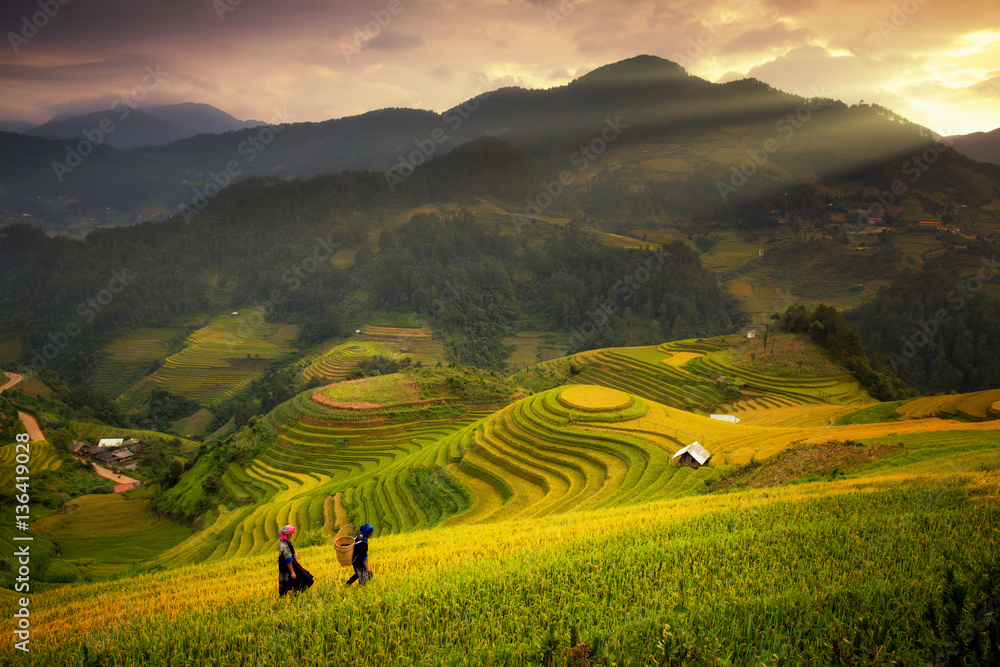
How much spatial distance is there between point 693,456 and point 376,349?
62488 millimetres

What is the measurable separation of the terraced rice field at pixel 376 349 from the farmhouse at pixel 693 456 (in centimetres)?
5049

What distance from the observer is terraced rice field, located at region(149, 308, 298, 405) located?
227 ft

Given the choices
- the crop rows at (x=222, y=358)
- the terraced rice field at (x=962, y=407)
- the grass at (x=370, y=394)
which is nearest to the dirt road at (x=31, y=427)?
the grass at (x=370, y=394)

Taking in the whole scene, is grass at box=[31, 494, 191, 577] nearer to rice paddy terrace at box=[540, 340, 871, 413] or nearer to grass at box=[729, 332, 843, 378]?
rice paddy terrace at box=[540, 340, 871, 413]

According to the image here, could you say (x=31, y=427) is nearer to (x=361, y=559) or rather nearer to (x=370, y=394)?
(x=370, y=394)

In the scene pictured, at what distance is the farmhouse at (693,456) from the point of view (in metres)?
16.6

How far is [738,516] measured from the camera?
737 centimetres

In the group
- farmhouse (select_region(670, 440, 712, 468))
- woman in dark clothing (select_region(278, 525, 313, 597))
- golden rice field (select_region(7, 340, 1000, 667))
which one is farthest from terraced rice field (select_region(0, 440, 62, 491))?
farmhouse (select_region(670, 440, 712, 468))

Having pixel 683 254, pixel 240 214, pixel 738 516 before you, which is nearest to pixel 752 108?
pixel 683 254

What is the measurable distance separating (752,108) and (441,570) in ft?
784

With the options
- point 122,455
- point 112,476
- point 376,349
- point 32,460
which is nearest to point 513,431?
point 32,460

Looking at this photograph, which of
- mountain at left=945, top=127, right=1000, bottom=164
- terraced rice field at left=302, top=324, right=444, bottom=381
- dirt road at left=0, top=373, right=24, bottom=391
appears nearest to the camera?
dirt road at left=0, top=373, right=24, bottom=391

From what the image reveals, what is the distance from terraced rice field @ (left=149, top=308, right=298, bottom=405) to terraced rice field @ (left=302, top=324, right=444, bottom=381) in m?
13.1

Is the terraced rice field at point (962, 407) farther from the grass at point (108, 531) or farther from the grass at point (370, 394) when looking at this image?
the grass at point (108, 531)
